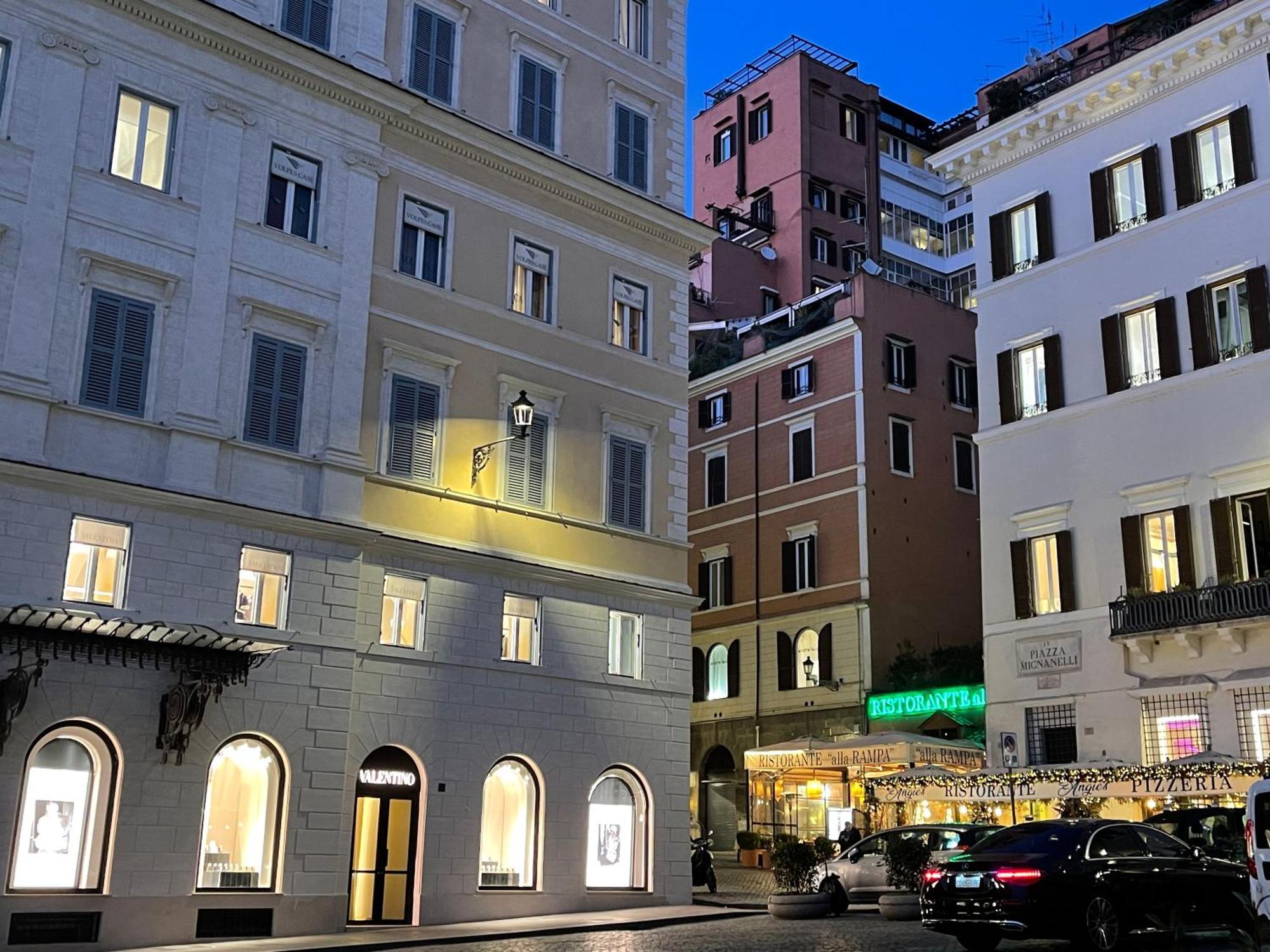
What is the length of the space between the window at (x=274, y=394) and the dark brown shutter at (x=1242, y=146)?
19.6m

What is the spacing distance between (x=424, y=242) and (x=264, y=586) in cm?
724

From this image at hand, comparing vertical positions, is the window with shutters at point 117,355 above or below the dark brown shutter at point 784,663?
above

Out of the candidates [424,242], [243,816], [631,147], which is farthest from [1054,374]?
[243,816]

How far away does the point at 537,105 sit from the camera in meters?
27.5

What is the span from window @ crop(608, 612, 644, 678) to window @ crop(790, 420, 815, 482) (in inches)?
690

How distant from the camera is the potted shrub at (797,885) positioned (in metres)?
23.1

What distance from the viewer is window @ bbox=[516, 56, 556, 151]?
89.5 ft

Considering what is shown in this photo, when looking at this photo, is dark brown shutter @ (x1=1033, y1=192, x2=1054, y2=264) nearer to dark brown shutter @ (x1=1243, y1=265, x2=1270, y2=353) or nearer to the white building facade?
the white building facade

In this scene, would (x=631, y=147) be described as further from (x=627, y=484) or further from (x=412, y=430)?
(x=412, y=430)

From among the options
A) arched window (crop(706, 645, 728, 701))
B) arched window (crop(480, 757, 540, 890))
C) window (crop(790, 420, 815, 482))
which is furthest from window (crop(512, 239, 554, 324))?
arched window (crop(706, 645, 728, 701))

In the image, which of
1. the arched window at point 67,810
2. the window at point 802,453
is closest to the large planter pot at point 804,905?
the arched window at point 67,810

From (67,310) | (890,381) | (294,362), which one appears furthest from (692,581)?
(67,310)

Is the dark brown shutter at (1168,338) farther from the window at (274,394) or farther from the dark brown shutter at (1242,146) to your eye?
the window at (274,394)

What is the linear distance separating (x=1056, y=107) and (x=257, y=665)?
2278 cm
